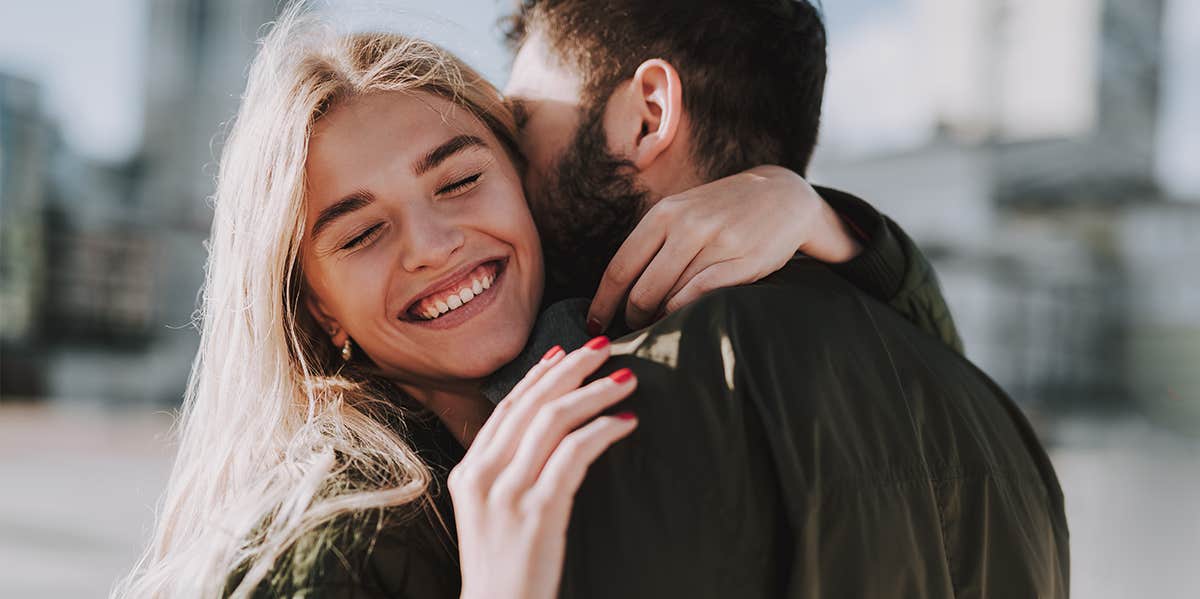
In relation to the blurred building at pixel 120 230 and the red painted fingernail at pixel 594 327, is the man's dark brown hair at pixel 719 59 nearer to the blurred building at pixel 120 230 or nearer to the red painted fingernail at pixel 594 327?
the red painted fingernail at pixel 594 327

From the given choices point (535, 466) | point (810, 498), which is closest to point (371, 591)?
point (535, 466)

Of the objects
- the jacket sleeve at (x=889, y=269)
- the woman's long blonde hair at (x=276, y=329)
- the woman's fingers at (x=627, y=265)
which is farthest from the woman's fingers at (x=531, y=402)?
the jacket sleeve at (x=889, y=269)

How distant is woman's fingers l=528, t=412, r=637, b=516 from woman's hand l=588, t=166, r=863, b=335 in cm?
36

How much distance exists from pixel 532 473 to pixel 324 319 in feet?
2.54

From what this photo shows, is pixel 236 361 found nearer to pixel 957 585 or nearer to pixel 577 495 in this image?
pixel 577 495

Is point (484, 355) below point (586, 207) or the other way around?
below

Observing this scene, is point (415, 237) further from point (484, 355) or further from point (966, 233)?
point (966, 233)

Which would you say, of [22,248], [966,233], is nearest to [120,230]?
[22,248]

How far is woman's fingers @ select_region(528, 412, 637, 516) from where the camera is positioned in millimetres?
950

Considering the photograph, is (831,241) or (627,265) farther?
(831,241)

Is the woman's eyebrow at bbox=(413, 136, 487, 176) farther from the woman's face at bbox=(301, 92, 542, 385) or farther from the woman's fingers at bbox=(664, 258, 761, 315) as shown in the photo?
the woman's fingers at bbox=(664, 258, 761, 315)

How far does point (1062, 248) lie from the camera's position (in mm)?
23125

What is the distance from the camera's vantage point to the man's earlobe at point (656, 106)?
1.57 metres

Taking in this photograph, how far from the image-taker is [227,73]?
800 inches
